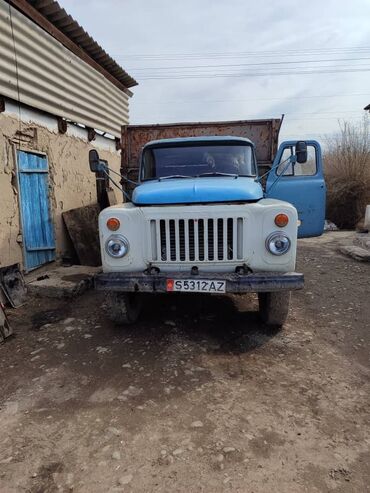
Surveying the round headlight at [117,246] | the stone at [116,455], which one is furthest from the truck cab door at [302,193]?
the stone at [116,455]

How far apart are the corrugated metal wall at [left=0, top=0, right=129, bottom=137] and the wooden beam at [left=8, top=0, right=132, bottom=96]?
8cm

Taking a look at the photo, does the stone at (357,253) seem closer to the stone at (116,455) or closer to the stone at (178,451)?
the stone at (178,451)

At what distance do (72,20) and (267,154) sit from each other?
167 inches

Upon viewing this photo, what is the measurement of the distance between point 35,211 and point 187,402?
182 inches

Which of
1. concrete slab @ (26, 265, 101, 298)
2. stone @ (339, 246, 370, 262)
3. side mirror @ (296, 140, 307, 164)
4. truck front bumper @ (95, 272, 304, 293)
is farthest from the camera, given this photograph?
stone @ (339, 246, 370, 262)

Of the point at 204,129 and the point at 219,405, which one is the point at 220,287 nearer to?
the point at 219,405

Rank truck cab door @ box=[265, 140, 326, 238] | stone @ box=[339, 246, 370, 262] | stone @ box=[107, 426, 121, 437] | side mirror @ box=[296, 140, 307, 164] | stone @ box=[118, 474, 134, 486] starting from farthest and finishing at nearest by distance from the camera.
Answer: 1. stone @ box=[339, 246, 370, 262]
2. truck cab door @ box=[265, 140, 326, 238]
3. side mirror @ box=[296, 140, 307, 164]
4. stone @ box=[107, 426, 121, 437]
5. stone @ box=[118, 474, 134, 486]

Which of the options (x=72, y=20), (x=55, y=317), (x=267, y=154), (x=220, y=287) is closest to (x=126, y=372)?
(x=220, y=287)

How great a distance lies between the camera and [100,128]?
30.2ft

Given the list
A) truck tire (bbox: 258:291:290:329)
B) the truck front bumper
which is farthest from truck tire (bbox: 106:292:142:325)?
truck tire (bbox: 258:291:290:329)

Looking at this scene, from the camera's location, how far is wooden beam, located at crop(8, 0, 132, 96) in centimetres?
588

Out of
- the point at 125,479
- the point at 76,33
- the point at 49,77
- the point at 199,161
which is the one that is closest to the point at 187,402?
the point at 125,479

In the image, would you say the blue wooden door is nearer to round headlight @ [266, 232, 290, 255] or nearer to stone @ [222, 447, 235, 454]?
round headlight @ [266, 232, 290, 255]

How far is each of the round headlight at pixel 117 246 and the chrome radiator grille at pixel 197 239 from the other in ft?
0.87
